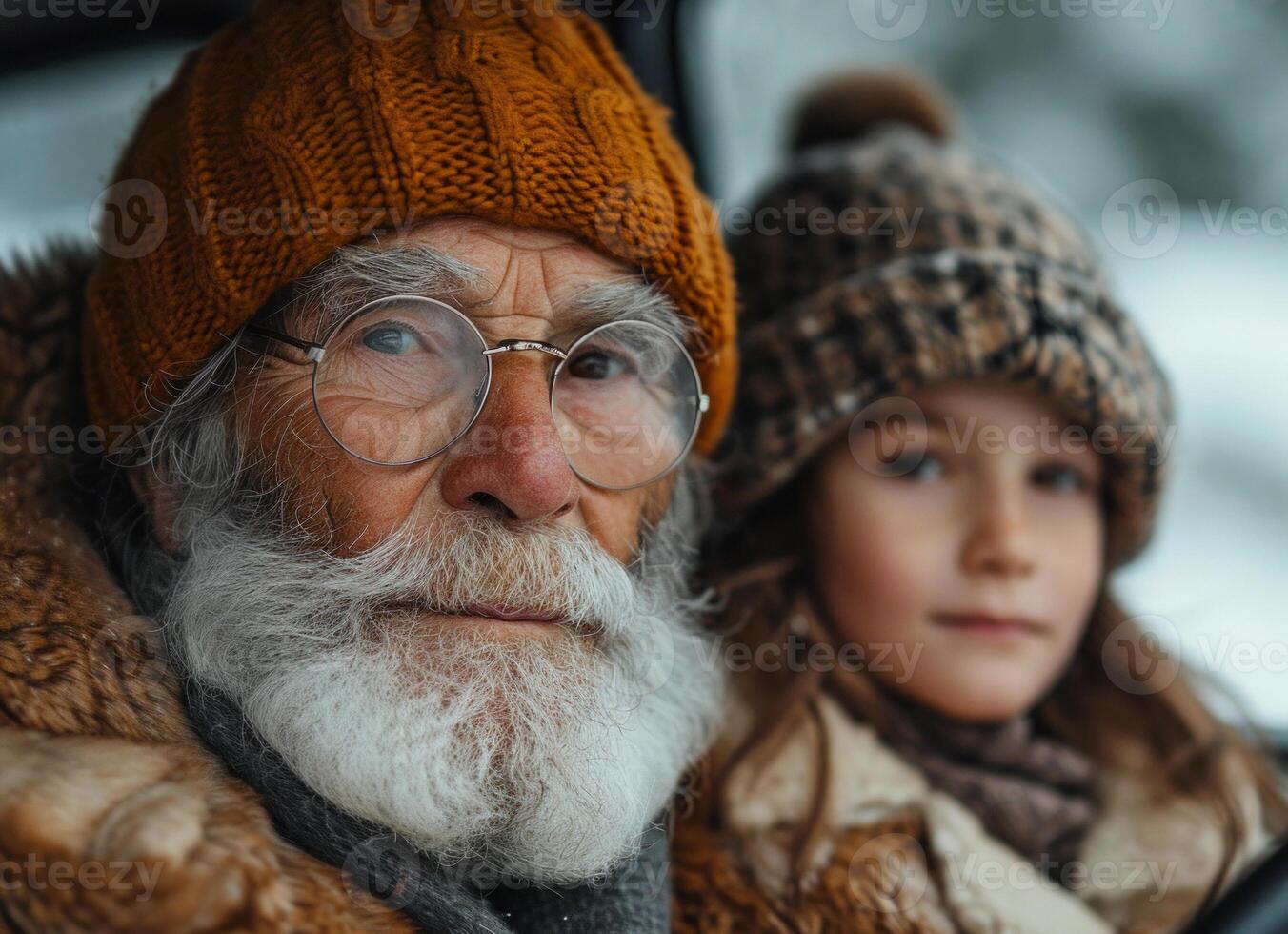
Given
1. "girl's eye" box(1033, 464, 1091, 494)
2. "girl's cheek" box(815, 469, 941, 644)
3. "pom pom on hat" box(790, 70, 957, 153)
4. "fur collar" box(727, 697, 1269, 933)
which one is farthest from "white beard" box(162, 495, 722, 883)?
"pom pom on hat" box(790, 70, 957, 153)

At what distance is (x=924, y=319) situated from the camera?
199 cm

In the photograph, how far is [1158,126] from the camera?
4.73m

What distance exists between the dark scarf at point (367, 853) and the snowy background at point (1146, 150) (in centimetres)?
87

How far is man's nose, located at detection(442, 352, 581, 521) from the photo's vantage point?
141 centimetres

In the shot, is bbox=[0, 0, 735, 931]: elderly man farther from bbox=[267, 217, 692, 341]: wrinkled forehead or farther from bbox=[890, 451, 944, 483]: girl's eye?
bbox=[890, 451, 944, 483]: girl's eye

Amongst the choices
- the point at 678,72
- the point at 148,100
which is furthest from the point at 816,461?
the point at 148,100

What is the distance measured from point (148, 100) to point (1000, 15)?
146 inches

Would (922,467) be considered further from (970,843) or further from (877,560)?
(970,843)

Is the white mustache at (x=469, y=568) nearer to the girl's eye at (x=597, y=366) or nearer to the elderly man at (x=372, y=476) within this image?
the elderly man at (x=372, y=476)

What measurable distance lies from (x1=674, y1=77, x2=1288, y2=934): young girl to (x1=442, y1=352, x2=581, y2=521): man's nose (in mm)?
708

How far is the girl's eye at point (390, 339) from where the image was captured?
149 centimetres

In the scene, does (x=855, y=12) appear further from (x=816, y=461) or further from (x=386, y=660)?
(x=386, y=660)

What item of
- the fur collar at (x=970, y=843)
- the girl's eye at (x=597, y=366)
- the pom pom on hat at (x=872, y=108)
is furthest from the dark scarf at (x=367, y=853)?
the pom pom on hat at (x=872, y=108)

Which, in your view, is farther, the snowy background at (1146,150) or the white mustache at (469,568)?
the snowy background at (1146,150)
